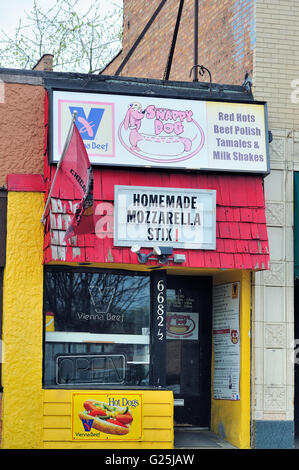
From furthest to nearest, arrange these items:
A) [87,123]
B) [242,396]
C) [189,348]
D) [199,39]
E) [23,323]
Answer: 1. [199,39]
2. [189,348]
3. [242,396]
4. [87,123]
5. [23,323]

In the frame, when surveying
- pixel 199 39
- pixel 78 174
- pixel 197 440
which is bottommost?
pixel 197 440

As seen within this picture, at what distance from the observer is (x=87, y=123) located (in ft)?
34.1

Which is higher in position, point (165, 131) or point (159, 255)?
point (165, 131)

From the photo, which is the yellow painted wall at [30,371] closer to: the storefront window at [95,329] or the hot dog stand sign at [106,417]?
the hot dog stand sign at [106,417]

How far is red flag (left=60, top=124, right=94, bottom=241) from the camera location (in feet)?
30.3

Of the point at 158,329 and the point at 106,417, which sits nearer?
the point at 106,417

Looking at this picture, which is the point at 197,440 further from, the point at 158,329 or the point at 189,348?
the point at 158,329

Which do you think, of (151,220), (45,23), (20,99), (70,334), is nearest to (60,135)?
(20,99)

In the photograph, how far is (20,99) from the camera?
419 inches

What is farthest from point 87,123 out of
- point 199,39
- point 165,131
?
point 199,39

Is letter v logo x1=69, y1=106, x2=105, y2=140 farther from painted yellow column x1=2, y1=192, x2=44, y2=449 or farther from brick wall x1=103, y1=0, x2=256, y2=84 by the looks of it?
brick wall x1=103, y1=0, x2=256, y2=84

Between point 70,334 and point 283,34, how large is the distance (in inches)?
209

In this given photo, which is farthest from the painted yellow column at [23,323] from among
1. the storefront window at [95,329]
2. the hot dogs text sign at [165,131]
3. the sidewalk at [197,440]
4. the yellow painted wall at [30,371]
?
the sidewalk at [197,440]

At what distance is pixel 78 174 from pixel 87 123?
1295 millimetres
